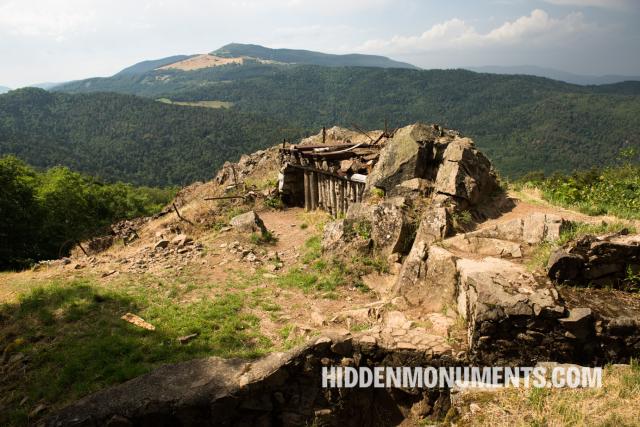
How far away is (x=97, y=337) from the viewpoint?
8461 millimetres

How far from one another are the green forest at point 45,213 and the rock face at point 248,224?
6.22 m

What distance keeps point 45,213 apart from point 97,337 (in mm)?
21409

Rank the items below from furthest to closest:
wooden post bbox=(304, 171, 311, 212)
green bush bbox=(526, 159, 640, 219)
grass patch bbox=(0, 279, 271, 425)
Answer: wooden post bbox=(304, 171, 311, 212) < green bush bbox=(526, 159, 640, 219) < grass patch bbox=(0, 279, 271, 425)

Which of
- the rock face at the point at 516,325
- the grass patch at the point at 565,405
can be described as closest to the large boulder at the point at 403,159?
the rock face at the point at 516,325

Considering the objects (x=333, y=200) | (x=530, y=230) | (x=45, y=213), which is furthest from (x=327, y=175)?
(x=45, y=213)

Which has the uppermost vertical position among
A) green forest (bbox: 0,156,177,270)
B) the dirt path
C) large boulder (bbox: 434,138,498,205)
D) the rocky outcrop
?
large boulder (bbox: 434,138,498,205)

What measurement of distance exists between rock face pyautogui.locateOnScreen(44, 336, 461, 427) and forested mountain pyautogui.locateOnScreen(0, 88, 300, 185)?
111284mm

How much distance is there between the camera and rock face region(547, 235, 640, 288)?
24.4 feet

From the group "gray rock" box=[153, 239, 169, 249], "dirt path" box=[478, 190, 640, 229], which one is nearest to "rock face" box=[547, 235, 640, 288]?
"dirt path" box=[478, 190, 640, 229]

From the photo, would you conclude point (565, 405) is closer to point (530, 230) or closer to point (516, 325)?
point (516, 325)

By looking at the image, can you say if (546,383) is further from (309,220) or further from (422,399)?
(309,220)

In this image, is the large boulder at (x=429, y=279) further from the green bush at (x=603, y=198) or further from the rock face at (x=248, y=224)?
the rock face at (x=248, y=224)

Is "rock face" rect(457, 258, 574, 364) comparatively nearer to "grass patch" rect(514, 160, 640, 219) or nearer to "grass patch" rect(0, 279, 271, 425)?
"grass patch" rect(0, 279, 271, 425)

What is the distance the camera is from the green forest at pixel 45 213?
20.9 metres
